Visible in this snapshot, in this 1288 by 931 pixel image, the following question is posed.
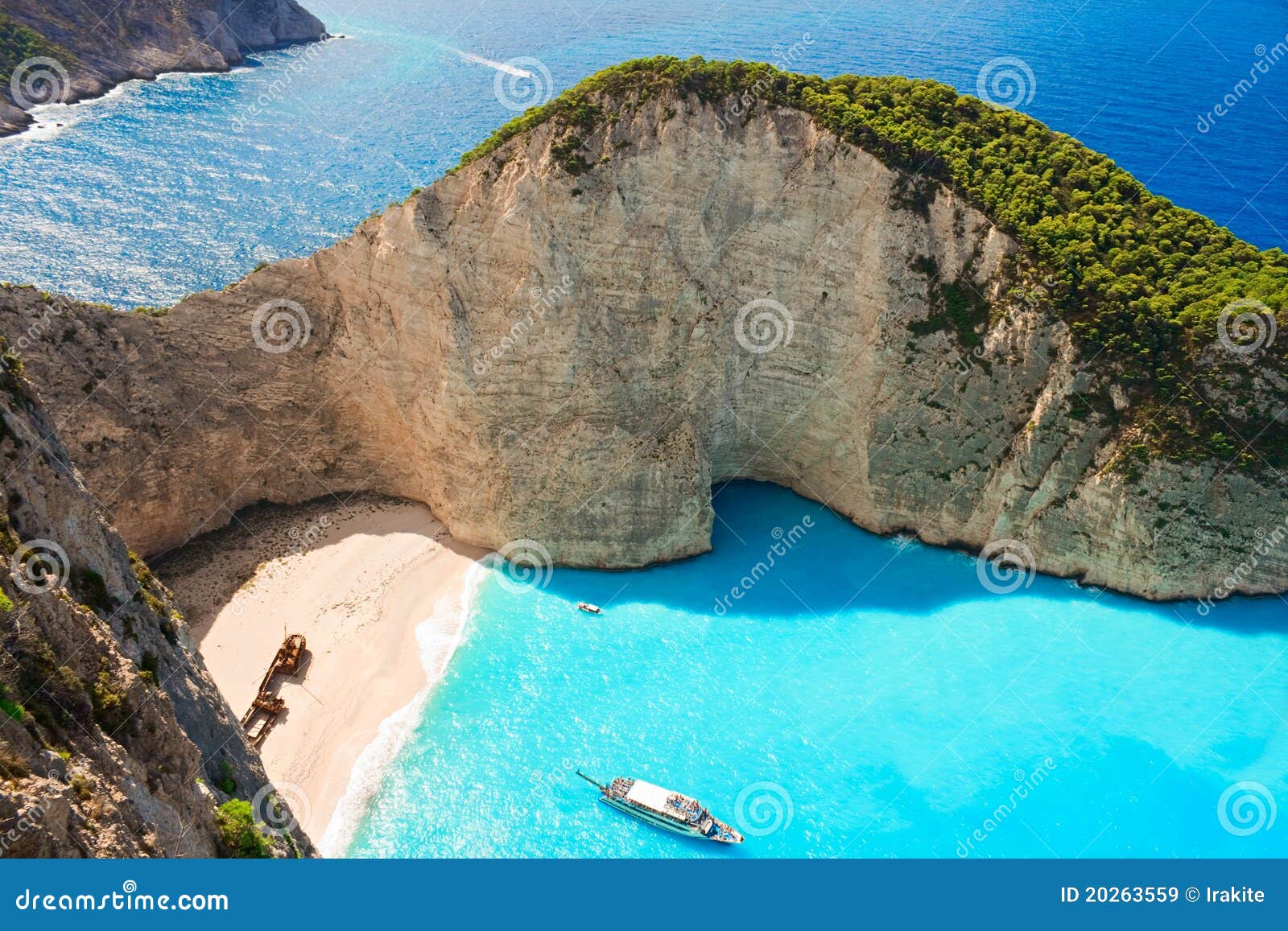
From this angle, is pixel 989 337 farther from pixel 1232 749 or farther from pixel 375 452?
pixel 375 452

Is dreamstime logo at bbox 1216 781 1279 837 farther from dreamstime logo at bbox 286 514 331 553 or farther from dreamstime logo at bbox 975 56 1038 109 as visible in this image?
dreamstime logo at bbox 975 56 1038 109

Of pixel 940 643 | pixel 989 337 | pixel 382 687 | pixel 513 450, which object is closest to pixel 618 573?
pixel 513 450

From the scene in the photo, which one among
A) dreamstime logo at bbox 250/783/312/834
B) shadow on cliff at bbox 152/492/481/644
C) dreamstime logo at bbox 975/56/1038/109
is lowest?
shadow on cliff at bbox 152/492/481/644

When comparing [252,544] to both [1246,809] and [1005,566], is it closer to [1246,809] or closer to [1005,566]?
[1005,566]

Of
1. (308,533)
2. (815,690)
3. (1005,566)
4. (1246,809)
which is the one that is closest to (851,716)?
(815,690)
